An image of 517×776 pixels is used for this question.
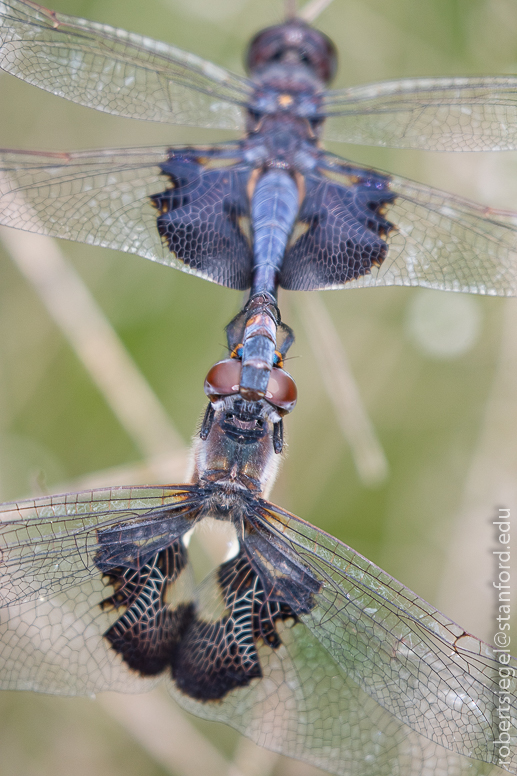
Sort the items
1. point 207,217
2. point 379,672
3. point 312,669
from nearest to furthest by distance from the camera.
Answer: point 379,672, point 312,669, point 207,217

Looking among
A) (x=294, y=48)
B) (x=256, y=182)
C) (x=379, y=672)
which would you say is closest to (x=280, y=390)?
(x=379, y=672)

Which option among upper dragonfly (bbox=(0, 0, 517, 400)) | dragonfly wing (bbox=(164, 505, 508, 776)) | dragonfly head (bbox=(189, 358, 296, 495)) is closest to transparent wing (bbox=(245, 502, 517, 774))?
dragonfly wing (bbox=(164, 505, 508, 776))

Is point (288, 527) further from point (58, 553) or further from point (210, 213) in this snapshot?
point (210, 213)

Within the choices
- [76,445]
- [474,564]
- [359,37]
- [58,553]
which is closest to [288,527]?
[58,553]

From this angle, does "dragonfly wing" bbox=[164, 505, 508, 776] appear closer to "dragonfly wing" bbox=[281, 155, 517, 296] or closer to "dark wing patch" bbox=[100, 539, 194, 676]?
"dark wing patch" bbox=[100, 539, 194, 676]

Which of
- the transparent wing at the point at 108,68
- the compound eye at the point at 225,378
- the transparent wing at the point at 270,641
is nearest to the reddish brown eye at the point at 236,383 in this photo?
the compound eye at the point at 225,378

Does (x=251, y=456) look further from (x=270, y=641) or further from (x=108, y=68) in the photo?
(x=108, y=68)
